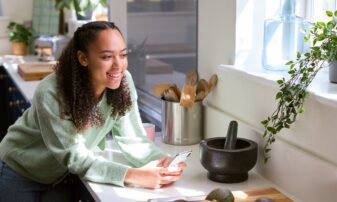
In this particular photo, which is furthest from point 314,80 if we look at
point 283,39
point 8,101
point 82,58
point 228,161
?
point 8,101

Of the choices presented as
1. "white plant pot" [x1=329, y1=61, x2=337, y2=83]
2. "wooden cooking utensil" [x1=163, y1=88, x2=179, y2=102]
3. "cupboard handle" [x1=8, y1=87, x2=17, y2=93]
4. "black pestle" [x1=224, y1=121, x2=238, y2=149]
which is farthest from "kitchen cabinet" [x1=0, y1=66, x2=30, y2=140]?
"white plant pot" [x1=329, y1=61, x2=337, y2=83]

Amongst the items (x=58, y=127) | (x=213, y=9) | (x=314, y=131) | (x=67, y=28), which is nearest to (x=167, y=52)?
(x=213, y=9)

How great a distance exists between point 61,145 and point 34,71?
1.91 meters

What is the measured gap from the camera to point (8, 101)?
171 inches

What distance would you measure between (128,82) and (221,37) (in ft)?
1.29

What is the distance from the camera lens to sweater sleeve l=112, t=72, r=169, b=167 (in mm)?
1939

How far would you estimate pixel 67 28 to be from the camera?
4770mm

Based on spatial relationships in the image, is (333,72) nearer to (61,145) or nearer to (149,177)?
(149,177)

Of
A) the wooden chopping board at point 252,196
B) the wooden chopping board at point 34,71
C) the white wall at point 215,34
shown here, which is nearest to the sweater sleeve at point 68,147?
the wooden chopping board at point 252,196

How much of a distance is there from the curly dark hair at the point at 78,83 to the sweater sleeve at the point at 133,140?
6.5 inches

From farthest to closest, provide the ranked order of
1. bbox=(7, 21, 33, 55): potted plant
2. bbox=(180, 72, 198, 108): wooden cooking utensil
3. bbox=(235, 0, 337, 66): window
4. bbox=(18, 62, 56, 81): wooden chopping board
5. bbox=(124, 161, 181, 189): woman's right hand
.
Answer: bbox=(7, 21, 33, 55): potted plant < bbox=(18, 62, 56, 81): wooden chopping board < bbox=(180, 72, 198, 108): wooden cooking utensil < bbox=(235, 0, 337, 66): window < bbox=(124, 161, 181, 189): woman's right hand

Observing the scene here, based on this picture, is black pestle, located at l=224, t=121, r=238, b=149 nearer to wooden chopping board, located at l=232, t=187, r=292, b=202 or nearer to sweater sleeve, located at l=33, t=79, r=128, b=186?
wooden chopping board, located at l=232, t=187, r=292, b=202

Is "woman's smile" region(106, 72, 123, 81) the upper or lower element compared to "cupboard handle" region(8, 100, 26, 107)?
upper

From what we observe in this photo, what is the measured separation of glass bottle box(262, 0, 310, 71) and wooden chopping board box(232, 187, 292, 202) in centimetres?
45
